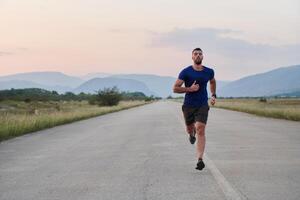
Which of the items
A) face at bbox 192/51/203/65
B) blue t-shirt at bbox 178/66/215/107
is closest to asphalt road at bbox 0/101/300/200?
blue t-shirt at bbox 178/66/215/107

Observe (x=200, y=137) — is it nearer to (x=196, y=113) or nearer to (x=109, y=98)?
(x=196, y=113)

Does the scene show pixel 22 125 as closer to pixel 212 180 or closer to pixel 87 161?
pixel 87 161

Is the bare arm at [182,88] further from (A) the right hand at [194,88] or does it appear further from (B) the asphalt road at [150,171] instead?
(B) the asphalt road at [150,171]

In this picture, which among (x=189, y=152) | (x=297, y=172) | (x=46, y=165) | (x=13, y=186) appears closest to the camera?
(x=13, y=186)

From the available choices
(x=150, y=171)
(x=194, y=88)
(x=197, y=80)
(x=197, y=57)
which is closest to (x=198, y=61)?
(x=197, y=57)

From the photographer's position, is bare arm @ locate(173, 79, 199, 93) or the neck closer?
bare arm @ locate(173, 79, 199, 93)

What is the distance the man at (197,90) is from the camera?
922 cm

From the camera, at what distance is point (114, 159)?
1115 cm

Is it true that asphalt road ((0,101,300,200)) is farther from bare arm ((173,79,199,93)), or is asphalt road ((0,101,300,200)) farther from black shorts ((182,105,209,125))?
bare arm ((173,79,199,93))

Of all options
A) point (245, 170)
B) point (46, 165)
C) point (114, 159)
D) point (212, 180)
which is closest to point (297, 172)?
point (245, 170)

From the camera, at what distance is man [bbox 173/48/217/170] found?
30.2ft

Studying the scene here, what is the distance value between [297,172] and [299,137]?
8.00 m

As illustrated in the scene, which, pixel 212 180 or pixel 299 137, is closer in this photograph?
pixel 212 180

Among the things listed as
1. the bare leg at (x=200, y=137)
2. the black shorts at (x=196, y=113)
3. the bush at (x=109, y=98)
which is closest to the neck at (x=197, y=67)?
the black shorts at (x=196, y=113)
